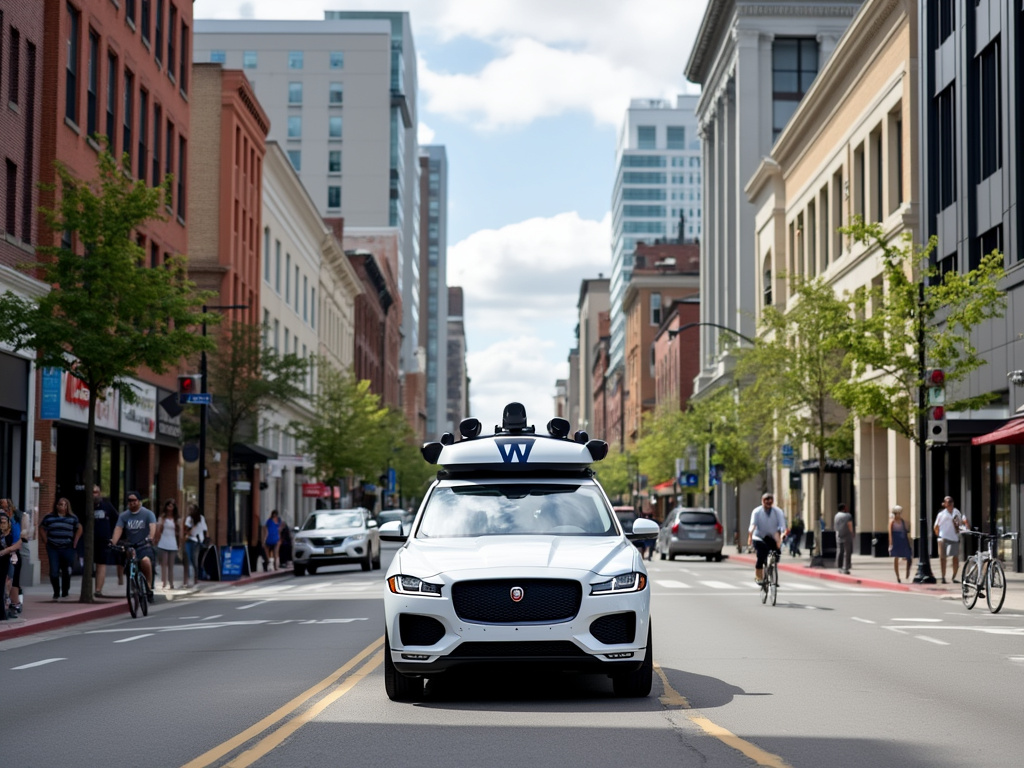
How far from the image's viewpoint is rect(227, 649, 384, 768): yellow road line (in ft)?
28.1

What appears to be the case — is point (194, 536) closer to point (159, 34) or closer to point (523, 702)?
point (159, 34)

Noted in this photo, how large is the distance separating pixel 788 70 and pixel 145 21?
42807 millimetres

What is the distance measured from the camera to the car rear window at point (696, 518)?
48062 millimetres

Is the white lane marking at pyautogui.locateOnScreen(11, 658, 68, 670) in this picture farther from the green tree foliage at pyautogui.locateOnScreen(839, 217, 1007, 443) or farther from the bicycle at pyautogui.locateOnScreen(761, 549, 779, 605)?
the green tree foliage at pyautogui.locateOnScreen(839, 217, 1007, 443)

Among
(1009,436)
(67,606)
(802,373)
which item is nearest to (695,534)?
(802,373)

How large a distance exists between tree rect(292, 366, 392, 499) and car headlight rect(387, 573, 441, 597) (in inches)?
1899

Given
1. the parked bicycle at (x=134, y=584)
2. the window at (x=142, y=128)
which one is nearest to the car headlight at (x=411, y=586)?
the parked bicycle at (x=134, y=584)

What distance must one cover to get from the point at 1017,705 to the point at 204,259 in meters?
44.9

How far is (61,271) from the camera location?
25094 millimetres

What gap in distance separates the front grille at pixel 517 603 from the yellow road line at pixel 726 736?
1.19 meters

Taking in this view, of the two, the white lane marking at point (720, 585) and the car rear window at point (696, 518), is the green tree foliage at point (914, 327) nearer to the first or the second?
the white lane marking at point (720, 585)

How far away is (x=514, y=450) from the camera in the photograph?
12.6 meters

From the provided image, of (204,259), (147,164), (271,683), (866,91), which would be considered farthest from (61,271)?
(866,91)

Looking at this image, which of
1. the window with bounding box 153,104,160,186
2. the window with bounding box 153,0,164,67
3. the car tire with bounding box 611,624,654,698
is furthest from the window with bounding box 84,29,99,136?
the car tire with bounding box 611,624,654,698
